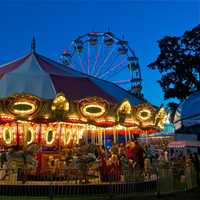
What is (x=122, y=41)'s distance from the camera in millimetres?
24906

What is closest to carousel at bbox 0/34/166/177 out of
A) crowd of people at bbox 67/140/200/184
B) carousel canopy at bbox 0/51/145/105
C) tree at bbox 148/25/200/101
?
carousel canopy at bbox 0/51/145/105

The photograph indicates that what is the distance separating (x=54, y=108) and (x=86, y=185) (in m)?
2.30

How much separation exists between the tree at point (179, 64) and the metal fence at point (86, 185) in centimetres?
2339

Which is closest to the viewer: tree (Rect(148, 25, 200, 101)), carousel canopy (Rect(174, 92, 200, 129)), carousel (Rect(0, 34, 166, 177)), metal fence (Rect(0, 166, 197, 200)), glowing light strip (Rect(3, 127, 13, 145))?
metal fence (Rect(0, 166, 197, 200))

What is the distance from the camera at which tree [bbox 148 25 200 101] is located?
35.0m

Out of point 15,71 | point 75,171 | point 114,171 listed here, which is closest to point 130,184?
point 114,171

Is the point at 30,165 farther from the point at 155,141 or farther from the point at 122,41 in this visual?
the point at 155,141

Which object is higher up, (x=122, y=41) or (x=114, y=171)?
(x=122, y=41)

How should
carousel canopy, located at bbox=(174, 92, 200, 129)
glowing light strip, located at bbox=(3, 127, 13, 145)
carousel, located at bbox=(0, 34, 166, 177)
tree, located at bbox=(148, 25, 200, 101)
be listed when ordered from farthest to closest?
1. tree, located at bbox=(148, 25, 200, 101)
2. carousel canopy, located at bbox=(174, 92, 200, 129)
3. glowing light strip, located at bbox=(3, 127, 13, 145)
4. carousel, located at bbox=(0, 34, 166, 177)

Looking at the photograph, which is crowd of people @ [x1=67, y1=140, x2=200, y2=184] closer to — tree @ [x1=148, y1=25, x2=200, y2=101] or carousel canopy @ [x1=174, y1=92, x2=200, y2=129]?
carousel canopy @ [x1=174, y1=92, x2=200, y2=129]

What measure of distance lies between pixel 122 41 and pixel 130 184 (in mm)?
14933

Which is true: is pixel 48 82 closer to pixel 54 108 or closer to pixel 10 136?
pixel 54 108

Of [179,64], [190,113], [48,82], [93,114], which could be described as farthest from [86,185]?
[179,64]

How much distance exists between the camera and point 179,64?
36.0 metres
